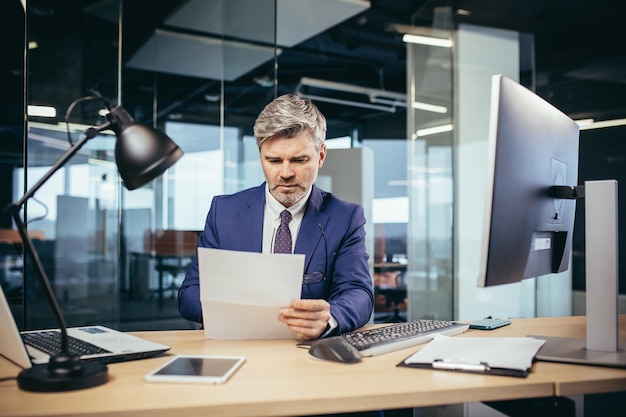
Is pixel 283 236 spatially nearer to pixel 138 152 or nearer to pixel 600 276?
pixel 138 152

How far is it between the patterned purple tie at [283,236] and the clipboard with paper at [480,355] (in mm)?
680

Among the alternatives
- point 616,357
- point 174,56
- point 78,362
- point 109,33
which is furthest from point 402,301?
point 78,362

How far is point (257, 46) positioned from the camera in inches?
175

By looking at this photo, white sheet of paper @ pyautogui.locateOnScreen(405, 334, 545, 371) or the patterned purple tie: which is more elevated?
the patterned purple tie

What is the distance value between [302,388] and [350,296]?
2.41ft

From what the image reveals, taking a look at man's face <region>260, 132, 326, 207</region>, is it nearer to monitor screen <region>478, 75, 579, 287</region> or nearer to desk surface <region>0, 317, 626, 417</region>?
desk surface <region>0, 317, 626, 417</region>

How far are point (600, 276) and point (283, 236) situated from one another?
1.04m

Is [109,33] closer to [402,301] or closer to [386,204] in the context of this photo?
[402,301]

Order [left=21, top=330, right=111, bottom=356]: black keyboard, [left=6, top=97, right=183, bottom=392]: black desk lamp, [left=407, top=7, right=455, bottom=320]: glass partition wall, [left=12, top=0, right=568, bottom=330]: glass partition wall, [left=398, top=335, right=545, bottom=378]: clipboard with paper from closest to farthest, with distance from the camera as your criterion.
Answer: [left=6, top=97, right=183, bottom=392]: black desk lamp
[left=398, top=335, right=545, bottom=378]: clipboard with paper
[left=21, top=330, right=111, bottom=356]: black keyboard
[left=12, top=0, right=568, bottom=330]: glass partition wall
[left=407, top=7, right=455, bottom=320]: glass partition wall

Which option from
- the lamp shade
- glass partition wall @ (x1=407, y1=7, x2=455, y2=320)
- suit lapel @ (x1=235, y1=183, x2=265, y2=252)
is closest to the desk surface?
the lamp shade

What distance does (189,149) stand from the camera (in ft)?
16.8

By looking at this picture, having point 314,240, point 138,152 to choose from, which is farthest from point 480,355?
point 138,152

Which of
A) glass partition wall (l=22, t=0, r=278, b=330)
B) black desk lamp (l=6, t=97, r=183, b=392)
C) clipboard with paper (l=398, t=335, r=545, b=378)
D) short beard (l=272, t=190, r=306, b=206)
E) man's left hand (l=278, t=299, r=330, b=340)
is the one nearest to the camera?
black desk lamp (l=6, t=97, r=183, b=392)

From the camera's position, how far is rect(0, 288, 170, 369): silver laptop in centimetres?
115
